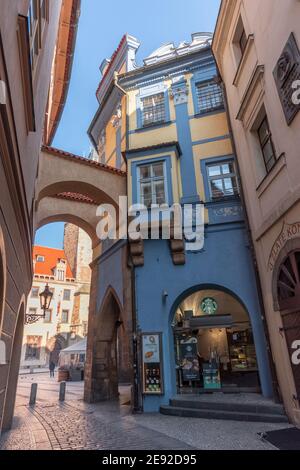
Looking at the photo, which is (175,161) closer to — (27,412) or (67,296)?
(27,412)

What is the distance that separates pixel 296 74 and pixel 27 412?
40.9ft

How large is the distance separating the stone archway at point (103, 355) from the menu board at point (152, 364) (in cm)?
254

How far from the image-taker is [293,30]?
6.64 meters

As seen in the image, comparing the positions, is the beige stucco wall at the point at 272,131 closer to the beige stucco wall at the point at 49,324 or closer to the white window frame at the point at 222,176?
the white window frame at the point at 222,176

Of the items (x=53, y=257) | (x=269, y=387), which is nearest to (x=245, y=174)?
(x=269, y=387)

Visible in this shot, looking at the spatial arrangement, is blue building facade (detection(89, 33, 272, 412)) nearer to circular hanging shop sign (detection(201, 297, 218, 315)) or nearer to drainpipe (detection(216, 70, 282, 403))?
circular hanging shop sign (detection(201, 297, 218, 315))

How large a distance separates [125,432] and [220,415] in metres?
2.48

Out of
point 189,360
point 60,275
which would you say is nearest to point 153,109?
point 189,360

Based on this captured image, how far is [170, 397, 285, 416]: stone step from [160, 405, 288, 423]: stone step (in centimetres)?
12

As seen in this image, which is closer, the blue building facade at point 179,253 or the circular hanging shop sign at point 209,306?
the blue building facade at point 179,253

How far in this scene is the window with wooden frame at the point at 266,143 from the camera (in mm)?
8594

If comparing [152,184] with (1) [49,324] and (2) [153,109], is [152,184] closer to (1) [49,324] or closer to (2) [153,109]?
(2) [153,109]

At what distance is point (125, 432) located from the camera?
7.09 meters

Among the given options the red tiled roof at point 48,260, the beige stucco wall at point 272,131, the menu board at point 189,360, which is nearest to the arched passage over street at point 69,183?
the beige stucco wall at point 272,131
